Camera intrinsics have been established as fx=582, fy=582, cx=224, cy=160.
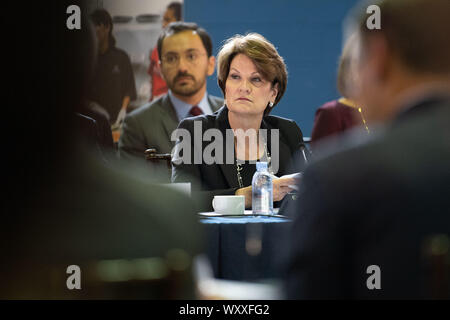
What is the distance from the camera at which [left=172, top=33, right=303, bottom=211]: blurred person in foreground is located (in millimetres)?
2656

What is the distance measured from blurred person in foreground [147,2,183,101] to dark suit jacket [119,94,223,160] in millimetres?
162

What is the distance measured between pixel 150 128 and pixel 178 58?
680mm

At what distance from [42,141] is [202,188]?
200 cm

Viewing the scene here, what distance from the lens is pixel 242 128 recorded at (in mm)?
2844

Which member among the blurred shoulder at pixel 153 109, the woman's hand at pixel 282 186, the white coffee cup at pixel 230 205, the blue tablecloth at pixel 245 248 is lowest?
the blue tablecloth at pixel 245 248

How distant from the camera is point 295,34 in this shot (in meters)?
4.78

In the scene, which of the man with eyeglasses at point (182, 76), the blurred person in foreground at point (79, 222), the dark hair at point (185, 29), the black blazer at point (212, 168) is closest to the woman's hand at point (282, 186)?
the black blazer at point (212, 168)

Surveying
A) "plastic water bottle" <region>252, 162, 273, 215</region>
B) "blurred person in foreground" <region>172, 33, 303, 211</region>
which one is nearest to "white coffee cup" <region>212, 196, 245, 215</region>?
"plastic water bottle" <region>252, 162, 273, 215</region>

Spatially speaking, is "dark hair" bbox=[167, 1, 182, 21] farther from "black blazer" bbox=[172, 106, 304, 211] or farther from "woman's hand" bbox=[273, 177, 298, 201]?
"woman's hand" bbox=[273, 177, 298, 201]

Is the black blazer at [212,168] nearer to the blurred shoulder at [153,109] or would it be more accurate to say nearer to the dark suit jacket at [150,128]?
the dark suit jacket at [150,128]

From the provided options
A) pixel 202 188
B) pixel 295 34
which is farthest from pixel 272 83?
pixel 295 34

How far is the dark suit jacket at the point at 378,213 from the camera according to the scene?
638mm

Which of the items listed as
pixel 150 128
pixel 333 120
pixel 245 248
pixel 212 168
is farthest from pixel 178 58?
pixel 245 248

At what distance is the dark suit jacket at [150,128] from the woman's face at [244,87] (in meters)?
1.50
